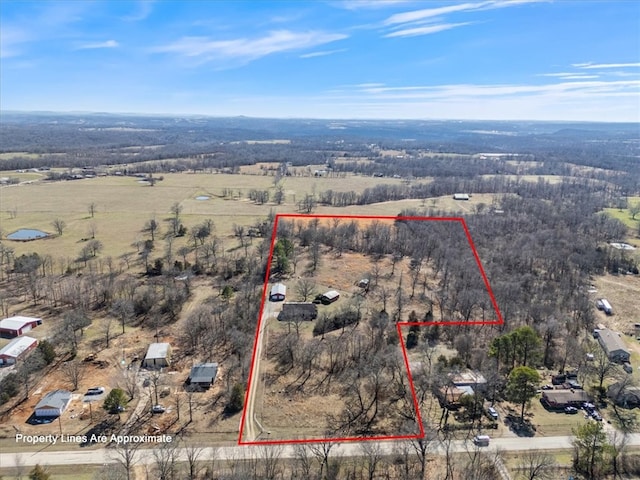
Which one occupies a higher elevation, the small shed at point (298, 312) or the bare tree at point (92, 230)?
the bare tree at point (92, 230)

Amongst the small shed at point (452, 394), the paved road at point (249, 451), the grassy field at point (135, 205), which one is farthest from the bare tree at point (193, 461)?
the grassy field at point (135, 205)

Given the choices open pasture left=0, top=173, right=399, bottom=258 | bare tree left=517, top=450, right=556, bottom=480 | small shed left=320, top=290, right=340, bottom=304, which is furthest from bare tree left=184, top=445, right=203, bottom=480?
open pasture left=0, top=173, right=399, bottom=258

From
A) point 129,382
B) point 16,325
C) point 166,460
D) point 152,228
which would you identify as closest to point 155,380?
point 129,382

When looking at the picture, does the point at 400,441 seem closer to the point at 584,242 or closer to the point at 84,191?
the point at 584,242

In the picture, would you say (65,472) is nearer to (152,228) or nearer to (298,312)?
(298,312)

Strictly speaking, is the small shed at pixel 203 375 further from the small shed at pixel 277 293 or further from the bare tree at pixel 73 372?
the small shed at pixel 277 293
